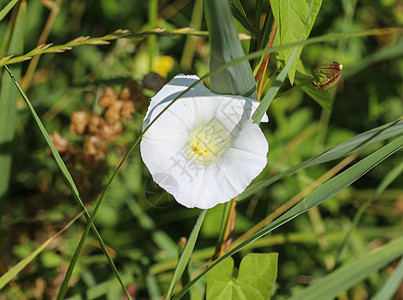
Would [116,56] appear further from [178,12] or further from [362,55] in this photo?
[362,55]

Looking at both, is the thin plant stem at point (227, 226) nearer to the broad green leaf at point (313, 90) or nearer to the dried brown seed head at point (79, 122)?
the broad green leaf at point (313, 90)

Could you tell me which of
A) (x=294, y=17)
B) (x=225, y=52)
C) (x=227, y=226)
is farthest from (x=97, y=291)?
(x=294, y=17)

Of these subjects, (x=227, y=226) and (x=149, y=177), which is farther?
(x=149, y=177)

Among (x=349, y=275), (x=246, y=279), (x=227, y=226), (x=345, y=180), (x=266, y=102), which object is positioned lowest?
(x=349, y=275)

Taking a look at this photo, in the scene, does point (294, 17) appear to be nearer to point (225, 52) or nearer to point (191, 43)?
point (225, 52)

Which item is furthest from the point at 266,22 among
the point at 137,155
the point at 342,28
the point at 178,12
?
the point at 178,12

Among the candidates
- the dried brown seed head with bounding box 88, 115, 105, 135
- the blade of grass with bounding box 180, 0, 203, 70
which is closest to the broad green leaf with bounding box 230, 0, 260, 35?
the dried brown seed head with bounding box 88, 115, 105, 135
